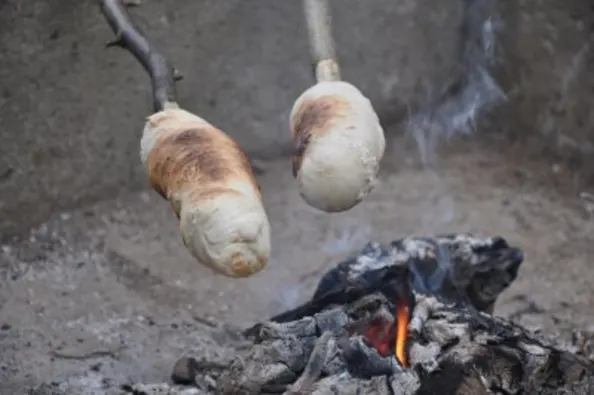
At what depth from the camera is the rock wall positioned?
1840 mm

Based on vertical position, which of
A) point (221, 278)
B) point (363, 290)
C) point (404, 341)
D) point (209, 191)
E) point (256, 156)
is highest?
point (256, 156)

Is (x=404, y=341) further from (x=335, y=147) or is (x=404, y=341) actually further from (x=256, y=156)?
(x=256, y=156)

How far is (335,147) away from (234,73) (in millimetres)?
1242

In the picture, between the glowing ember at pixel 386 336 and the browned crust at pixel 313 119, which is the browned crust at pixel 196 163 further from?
the glowing ember at pixel 386 336

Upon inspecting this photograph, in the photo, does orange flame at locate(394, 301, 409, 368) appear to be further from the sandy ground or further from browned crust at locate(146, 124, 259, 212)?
browned crust at locate(146, 124, 259, 212)

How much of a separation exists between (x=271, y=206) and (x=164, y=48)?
14.6 inches

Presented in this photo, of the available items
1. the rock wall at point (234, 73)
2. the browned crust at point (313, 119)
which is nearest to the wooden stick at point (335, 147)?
the browned crust at point (313, 119)

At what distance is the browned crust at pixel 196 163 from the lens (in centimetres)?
86

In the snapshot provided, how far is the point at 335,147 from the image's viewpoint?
867 mm

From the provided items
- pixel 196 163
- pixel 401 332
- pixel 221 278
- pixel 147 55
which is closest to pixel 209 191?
pixel 196 163

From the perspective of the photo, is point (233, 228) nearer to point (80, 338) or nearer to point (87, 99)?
point (80, 338)

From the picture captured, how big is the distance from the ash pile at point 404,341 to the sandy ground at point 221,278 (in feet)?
0.45

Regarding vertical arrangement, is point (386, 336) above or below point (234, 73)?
below

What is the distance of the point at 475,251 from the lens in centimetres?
159
